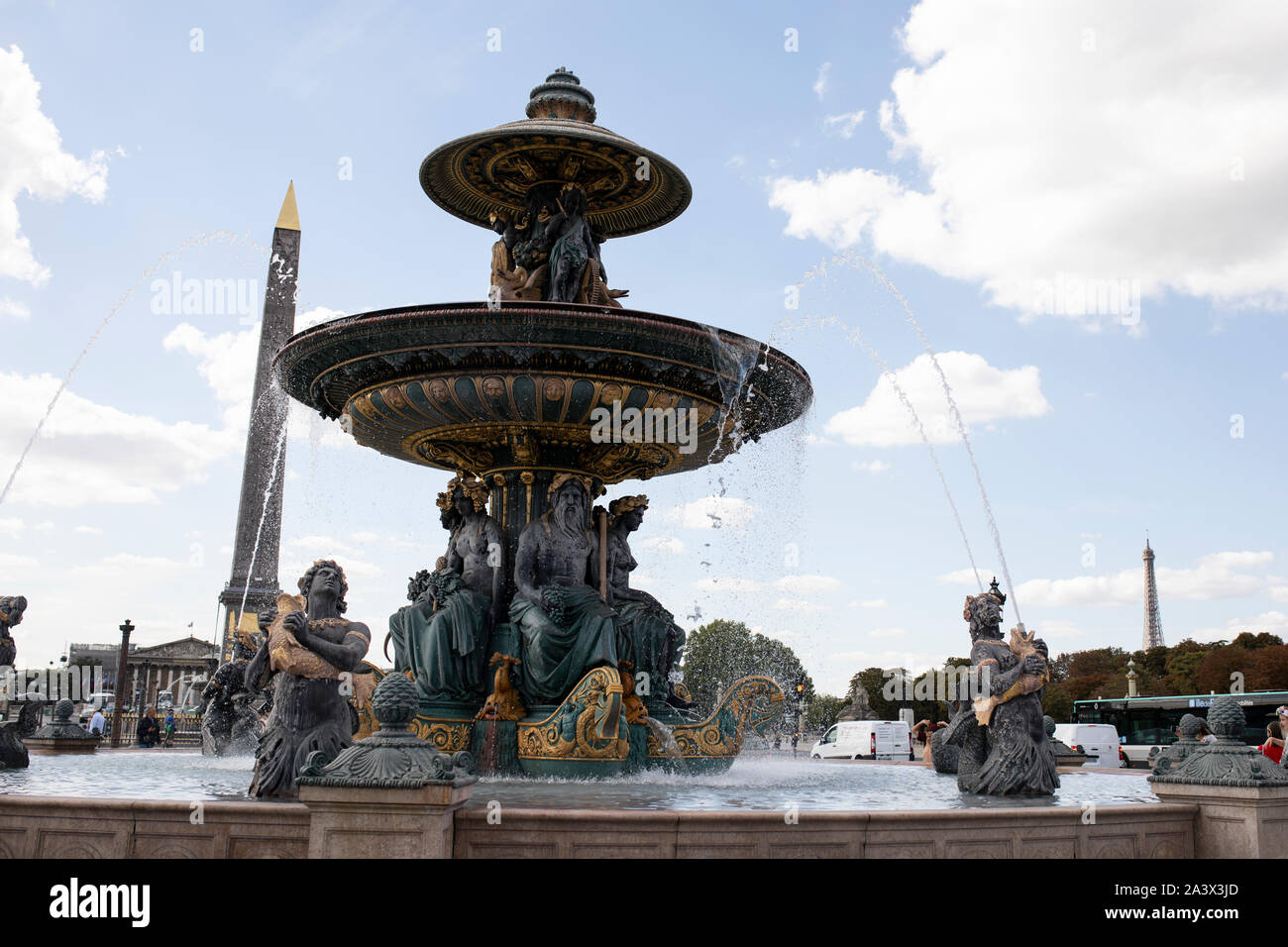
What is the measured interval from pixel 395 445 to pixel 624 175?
4030mm

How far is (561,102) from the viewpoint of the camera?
41.4 ft

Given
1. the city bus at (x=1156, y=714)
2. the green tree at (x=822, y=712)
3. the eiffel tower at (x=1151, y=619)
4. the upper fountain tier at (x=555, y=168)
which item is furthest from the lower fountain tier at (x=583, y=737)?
the eiffel tower at (x=1151, y=619)

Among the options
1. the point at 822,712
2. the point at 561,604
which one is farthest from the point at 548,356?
the point at 822,712

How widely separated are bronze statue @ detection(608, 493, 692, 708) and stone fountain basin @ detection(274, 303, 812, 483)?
21.2 inches

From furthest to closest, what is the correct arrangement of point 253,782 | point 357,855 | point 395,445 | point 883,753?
point 883,753, point 395,445, point 253,782, point 357,855

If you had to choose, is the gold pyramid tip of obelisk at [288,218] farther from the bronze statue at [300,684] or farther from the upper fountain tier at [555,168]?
the bronze statue at [300,684]

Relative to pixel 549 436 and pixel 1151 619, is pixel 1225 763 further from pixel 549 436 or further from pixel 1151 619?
pixel 1151 619

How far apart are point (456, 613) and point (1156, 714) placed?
118 feet

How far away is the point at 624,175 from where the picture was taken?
12633 mm

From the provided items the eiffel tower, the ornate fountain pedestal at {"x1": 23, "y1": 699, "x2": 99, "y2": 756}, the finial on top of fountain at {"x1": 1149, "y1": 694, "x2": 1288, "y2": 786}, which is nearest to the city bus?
the finial on top of fountain at {"x1": 1149, "y1": 694, "x2": 1288, "y2": 786}

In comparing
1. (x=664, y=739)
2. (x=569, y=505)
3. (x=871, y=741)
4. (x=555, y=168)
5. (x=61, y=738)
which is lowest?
(x=871, y=741)
